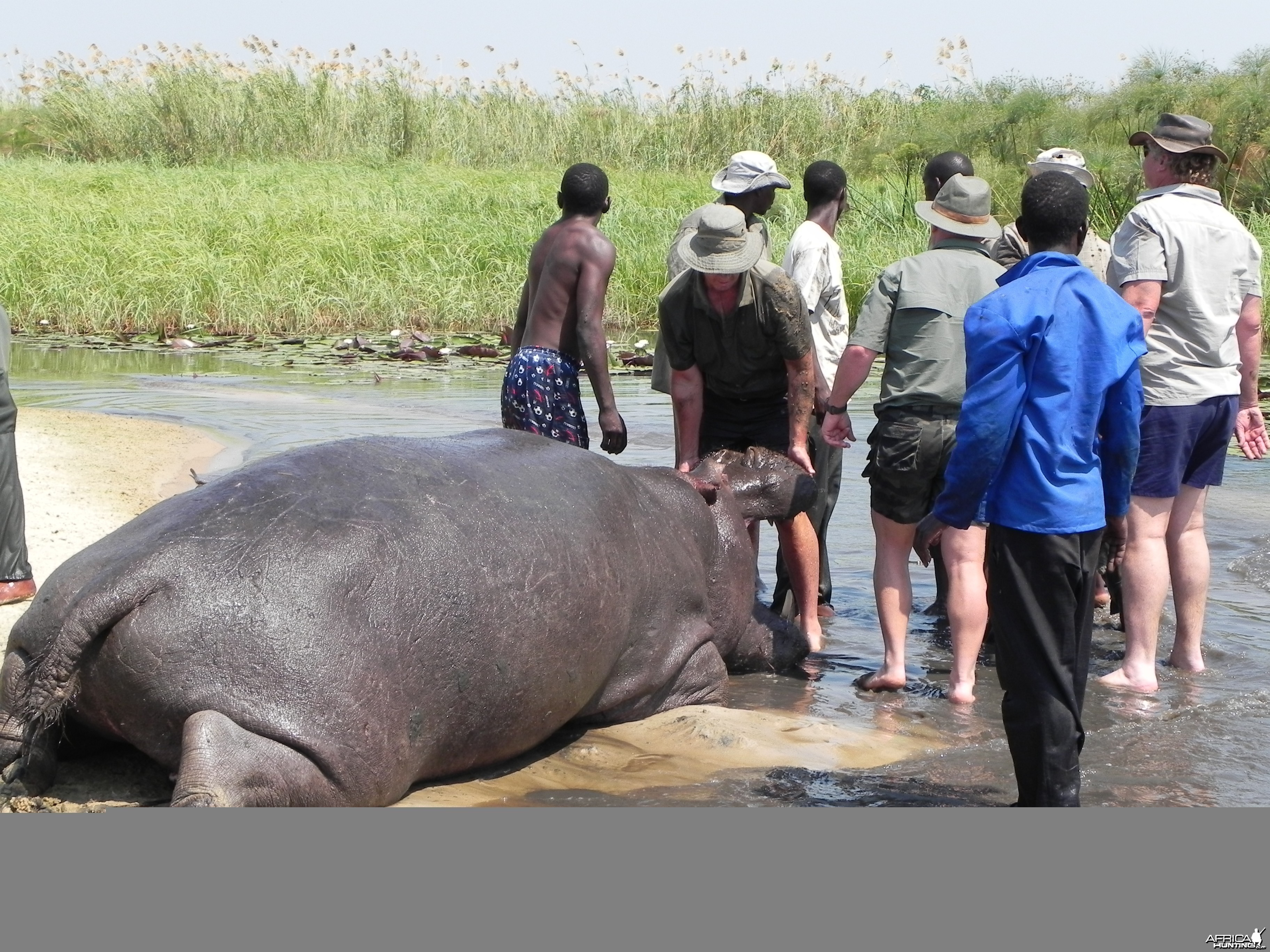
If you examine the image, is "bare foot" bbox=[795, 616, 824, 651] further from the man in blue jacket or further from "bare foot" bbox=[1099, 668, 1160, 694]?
the man in blue jacket

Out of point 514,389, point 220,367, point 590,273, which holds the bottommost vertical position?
point 220,367

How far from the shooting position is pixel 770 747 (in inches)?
185

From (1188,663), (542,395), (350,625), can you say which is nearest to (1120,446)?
A: (350,625)

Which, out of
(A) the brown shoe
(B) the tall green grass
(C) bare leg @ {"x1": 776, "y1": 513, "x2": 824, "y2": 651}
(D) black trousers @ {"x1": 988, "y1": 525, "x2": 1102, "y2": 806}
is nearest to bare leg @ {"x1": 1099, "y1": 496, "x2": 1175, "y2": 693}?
(C) bare leg @ {"x1": 776, "y1": 513, "x2": 824, "y2": 651}

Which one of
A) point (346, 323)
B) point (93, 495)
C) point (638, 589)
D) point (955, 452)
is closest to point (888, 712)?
point (638, 589)

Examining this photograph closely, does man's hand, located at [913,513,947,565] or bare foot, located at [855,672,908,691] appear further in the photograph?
bare foot, located at [855,672,908,691]

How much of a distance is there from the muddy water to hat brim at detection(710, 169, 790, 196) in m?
1.97

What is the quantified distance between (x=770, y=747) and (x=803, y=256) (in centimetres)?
245

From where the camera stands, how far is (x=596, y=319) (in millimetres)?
6242

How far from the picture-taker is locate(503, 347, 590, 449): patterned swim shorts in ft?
20.6

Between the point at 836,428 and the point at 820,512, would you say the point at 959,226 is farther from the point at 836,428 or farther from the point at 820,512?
the point at 820,512

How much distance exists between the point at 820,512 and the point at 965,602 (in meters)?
1.46

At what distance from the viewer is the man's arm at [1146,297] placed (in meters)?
5.33

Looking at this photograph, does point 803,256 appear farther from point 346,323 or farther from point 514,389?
point 346,323
